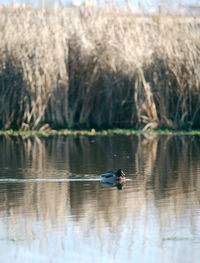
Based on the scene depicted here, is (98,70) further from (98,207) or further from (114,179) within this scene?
(98,207)

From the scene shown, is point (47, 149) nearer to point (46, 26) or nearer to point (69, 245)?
point (46, 26)

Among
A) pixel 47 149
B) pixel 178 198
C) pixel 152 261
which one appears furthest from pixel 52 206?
pixel 47 149

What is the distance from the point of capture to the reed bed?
1958 centimetres

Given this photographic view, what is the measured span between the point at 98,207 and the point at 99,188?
1628 millimetres

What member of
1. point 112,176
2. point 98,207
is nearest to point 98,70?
point 112,176

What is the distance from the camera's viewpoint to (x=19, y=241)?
6945 millimetres

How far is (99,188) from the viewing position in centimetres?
1025

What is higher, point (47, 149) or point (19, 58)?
point (19, 58)

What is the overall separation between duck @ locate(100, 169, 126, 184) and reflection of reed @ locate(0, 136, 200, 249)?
0.15 meters

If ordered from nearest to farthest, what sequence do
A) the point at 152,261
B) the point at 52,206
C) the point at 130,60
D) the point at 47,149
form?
the point at 152,261
the point at 52,206
the point at 47,149
the point at 130,60

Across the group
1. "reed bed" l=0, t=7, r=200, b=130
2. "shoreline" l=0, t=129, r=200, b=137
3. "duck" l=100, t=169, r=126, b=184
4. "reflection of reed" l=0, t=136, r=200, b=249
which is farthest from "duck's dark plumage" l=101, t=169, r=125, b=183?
"reed bed" l=0, t=7, r=200, b=130

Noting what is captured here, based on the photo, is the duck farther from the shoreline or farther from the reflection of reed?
the shoreline

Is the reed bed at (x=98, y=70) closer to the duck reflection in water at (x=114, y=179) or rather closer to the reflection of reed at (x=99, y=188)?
the reflection of reed at (x=99, y=188)

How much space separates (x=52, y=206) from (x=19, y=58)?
11.4 m
